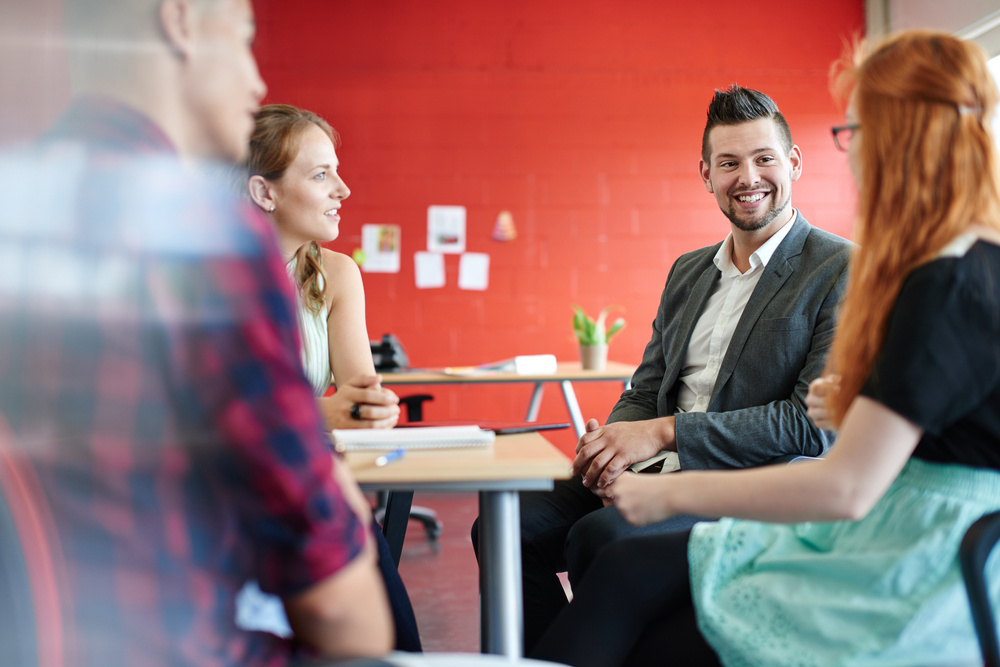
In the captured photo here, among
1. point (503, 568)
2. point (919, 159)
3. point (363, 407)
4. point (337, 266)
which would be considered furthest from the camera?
point (337, 266)

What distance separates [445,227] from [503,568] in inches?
131

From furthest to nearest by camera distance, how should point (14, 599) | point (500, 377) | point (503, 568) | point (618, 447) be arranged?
1. point (500, 377)
2. point (618, 447)
3. point (503, 568)
4. point (14, 599)

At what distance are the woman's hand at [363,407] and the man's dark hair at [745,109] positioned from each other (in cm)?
108

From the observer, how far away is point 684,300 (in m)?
1.91

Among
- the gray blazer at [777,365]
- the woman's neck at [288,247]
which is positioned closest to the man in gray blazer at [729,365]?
the gray blazer at [777,365]

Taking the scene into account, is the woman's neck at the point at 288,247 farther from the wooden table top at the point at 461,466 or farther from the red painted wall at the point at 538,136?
the red painted wall at the point at 538,136

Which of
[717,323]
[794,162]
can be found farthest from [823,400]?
[794,162]

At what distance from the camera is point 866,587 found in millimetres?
855

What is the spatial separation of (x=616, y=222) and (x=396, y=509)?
2.80 m

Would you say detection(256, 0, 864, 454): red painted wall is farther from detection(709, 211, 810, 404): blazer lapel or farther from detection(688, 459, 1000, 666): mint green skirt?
detection(688, 459, 1000, 666): mint green skirt

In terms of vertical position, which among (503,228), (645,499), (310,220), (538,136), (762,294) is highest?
(538,136)

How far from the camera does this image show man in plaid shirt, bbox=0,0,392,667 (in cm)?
45

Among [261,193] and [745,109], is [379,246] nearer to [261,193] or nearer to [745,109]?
[261,193]

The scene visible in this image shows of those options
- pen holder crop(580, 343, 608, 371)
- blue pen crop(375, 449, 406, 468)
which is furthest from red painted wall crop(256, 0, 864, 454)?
blue pen crop(375, 449, 406, 468)
